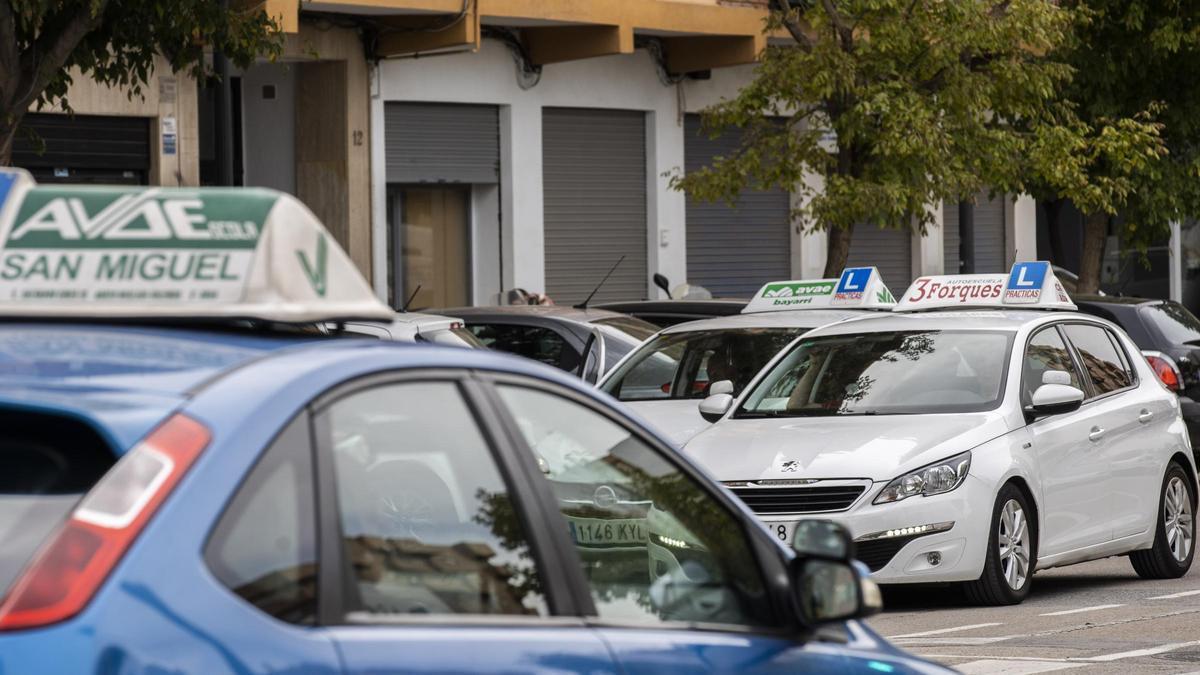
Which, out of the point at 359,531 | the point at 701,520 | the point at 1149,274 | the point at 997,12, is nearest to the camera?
the point at 359,531

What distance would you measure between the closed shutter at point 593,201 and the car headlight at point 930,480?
1419cm

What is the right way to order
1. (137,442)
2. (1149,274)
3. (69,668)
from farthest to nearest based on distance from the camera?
(1149,274) < (137,442) < (69,668)

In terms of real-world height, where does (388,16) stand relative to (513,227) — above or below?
above

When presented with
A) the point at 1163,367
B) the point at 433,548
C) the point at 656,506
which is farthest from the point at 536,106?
the point at 433,548

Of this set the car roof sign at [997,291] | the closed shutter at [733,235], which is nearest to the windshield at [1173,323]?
the car roof sign at [997,291]

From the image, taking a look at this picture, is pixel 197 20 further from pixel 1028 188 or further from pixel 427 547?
pixel 1028 188

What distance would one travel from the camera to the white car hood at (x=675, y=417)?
11484 millimetres

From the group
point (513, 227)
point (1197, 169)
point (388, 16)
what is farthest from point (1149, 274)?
point (388, 16)

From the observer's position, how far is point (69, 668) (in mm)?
2582

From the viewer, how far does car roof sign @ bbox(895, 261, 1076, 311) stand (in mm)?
12125

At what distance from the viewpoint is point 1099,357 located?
1164 centimetres

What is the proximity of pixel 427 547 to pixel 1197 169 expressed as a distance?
21.8 metres

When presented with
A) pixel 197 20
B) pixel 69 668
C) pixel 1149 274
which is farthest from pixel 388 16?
pixel 69 668

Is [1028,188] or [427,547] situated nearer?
[427,547]
